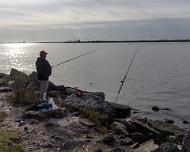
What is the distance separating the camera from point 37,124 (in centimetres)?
1344

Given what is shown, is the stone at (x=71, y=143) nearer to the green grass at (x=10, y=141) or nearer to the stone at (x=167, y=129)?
the green grass at (x=10, y=141)

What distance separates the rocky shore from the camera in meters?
11.4

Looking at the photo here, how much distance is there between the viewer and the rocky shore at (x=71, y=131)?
11.4 metres

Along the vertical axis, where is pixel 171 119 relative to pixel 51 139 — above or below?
below

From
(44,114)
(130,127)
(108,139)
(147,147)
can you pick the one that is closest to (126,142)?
(108,139)

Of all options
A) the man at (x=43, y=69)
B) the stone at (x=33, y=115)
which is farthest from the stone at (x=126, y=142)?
the man at (x=43, y=69)

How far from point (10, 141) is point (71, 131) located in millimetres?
2131

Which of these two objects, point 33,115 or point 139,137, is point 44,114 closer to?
point 33,115

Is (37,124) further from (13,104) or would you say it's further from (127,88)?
(127,88)

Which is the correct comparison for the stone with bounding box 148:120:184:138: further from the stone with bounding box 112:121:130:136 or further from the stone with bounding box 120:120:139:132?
the stone with bounding box 112:121:130:136

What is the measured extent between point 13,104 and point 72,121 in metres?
3.87

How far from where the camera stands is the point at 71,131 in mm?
12883

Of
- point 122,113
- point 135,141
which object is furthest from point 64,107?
point 122,113

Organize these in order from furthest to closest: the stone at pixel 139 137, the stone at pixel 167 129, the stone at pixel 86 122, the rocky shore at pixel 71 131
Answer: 1. the stone at pixel 167 129
2. the stone at pixel 86 122
3. the stone at pixel 139 137
4. the rocky shore at pixel 71 131
